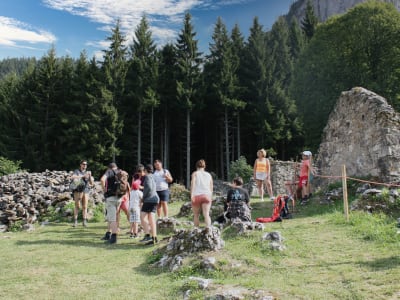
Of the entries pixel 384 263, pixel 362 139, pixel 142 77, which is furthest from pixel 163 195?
pixel 142 77

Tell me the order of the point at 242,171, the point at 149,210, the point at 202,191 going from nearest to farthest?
the point at 202,191 → the point at 149,210 → the point at 242,171

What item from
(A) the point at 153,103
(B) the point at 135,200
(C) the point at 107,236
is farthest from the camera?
(A) the point at 153,103

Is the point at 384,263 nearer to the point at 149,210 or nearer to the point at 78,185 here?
the point at 149,210

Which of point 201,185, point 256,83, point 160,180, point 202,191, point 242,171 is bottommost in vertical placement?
point 202,191

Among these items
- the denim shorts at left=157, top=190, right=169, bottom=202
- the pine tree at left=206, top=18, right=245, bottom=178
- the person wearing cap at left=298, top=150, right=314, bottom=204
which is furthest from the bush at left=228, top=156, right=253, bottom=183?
the denim shorts at left=157, top=190, right=169, bottom=202

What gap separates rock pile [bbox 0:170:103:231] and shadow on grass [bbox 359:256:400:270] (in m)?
10.4

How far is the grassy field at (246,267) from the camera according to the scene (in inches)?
189

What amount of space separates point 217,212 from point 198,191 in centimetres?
307

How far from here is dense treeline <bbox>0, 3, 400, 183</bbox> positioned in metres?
29.5

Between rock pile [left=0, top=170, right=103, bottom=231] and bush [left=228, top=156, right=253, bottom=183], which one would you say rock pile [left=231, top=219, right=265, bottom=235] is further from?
bush [left=228, top=156, right=253, bottom=183]

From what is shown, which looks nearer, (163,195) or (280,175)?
(163,195)

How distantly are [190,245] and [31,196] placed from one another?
9.40 m

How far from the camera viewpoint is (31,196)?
1376 centimetres

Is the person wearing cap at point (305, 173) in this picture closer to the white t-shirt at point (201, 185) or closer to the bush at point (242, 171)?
the white t-shirt at point (201, 185)
